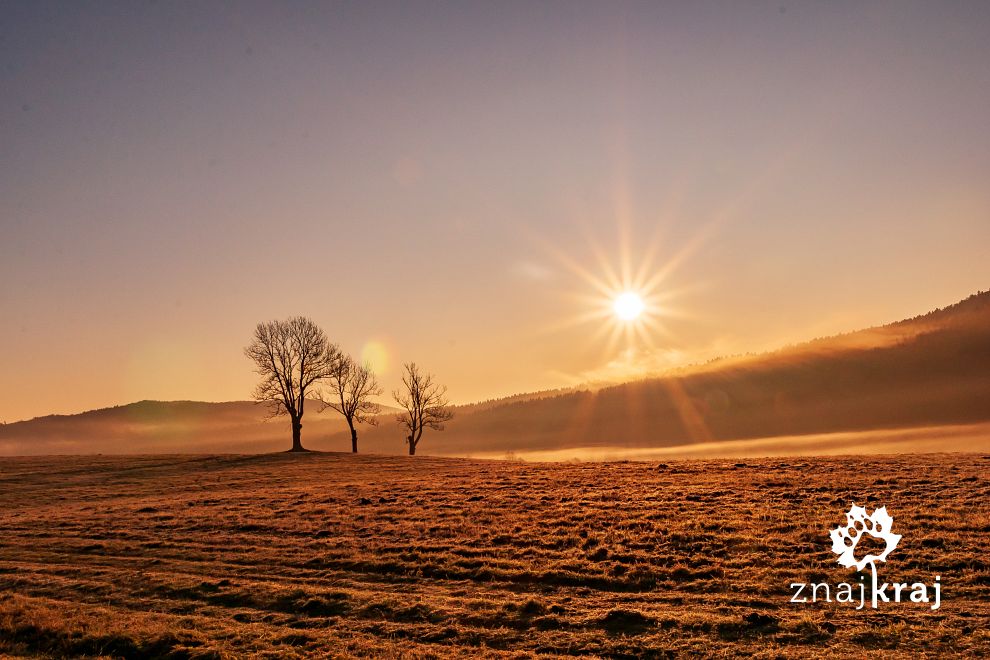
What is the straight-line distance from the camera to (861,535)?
21.0 metres

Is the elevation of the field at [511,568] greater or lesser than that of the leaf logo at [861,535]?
lesser

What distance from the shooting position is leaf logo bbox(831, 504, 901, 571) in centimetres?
1850

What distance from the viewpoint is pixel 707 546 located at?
2133 cm

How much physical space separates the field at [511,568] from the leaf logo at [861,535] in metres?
0.43

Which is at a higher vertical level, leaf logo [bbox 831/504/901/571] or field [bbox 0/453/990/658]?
leaf logo [bbox 831/504/901/571]

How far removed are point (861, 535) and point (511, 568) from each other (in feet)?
37.2

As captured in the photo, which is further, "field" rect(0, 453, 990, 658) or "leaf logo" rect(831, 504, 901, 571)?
"leaf logo" rect(831, 504, 901, 571)

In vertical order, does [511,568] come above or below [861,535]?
below

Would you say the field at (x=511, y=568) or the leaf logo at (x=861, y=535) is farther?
the leaf logo at (x=861, y=535)

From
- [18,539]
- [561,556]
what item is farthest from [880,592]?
[18,539]

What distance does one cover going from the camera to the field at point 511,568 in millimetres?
14172

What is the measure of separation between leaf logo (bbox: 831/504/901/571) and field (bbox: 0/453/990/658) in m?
0.43

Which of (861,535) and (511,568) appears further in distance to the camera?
(861,535)

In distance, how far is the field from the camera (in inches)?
558
